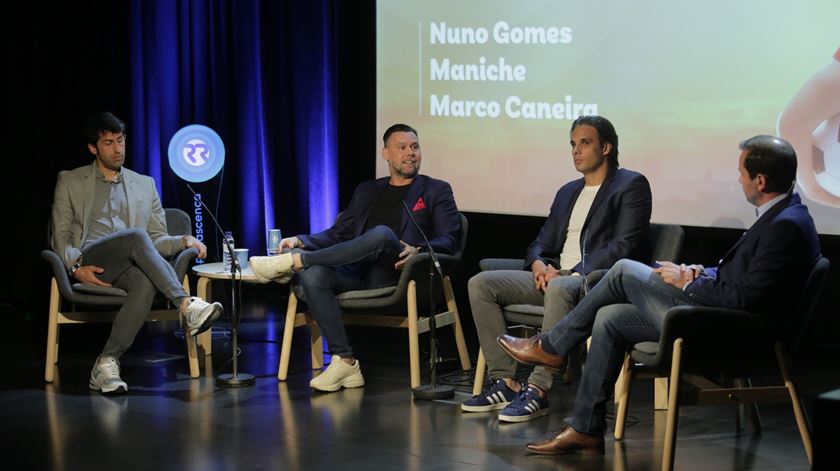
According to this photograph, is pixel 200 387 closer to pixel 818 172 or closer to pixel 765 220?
pixel 765 220

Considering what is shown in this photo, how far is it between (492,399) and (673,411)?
3.78ft

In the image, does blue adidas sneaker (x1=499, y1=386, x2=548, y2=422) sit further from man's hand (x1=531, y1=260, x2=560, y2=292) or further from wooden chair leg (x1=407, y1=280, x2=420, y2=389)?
wooden chair leg (x1=407, y1=280, x2=420, y2=389)

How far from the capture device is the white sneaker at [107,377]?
5066 millimetres

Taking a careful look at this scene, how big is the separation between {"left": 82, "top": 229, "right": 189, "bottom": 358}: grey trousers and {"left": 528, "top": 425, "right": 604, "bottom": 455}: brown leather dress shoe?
2.05 m

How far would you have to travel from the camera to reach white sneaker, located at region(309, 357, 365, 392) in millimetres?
5043

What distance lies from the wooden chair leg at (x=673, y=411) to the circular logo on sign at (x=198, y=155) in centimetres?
373

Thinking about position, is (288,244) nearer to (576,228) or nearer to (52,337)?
(52,337)

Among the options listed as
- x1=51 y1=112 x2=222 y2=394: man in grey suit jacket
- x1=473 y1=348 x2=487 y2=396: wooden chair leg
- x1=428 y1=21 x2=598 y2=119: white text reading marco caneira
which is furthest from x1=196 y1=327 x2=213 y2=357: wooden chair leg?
x1=428 y1=21 x2=598 y2=119: white text reading marco caneira

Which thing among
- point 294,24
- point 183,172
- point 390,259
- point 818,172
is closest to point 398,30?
point 294,24

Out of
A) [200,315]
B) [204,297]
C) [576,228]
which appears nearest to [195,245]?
[204,297]

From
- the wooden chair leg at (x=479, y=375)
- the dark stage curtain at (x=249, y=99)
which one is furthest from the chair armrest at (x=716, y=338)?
the dark stage curtain at (x=249, y=99)

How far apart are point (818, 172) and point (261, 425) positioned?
9.64 feet

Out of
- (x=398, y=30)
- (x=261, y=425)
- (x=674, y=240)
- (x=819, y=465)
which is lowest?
(x=261, y=425)

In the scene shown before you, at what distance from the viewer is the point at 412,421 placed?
4516 mm
